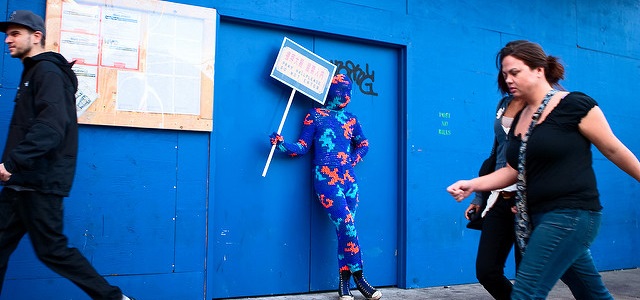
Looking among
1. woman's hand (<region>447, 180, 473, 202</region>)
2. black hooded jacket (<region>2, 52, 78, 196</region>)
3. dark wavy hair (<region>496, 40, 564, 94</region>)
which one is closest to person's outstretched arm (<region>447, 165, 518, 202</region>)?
woman's hand (<region>447, 180, 473, 202</region>)

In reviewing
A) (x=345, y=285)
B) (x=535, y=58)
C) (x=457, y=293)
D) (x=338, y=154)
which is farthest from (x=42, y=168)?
(x=457, y=293)

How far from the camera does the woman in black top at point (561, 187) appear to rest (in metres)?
2.53

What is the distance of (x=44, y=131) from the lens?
2986mm

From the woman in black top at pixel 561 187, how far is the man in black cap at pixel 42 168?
2.15 meters

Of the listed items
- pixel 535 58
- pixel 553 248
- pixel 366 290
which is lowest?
pixel 366 290

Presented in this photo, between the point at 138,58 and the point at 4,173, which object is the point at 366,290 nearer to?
the point at 138,58

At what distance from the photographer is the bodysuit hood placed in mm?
4871

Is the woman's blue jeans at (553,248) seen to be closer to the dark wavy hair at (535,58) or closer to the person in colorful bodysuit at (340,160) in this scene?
the dark wavy hair at (535,58)

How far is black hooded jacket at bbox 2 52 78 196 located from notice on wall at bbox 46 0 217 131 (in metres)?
0.78

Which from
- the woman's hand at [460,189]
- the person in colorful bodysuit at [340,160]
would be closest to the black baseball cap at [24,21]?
the person in colorful bodysuit at [340,160]

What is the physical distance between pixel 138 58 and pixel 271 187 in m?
1.46

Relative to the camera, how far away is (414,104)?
17.7 ft

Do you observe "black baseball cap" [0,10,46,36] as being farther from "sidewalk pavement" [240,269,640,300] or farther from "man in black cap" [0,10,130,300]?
"sidewalk pavement" [240,269,640,300]

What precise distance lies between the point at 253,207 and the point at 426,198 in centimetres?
170
